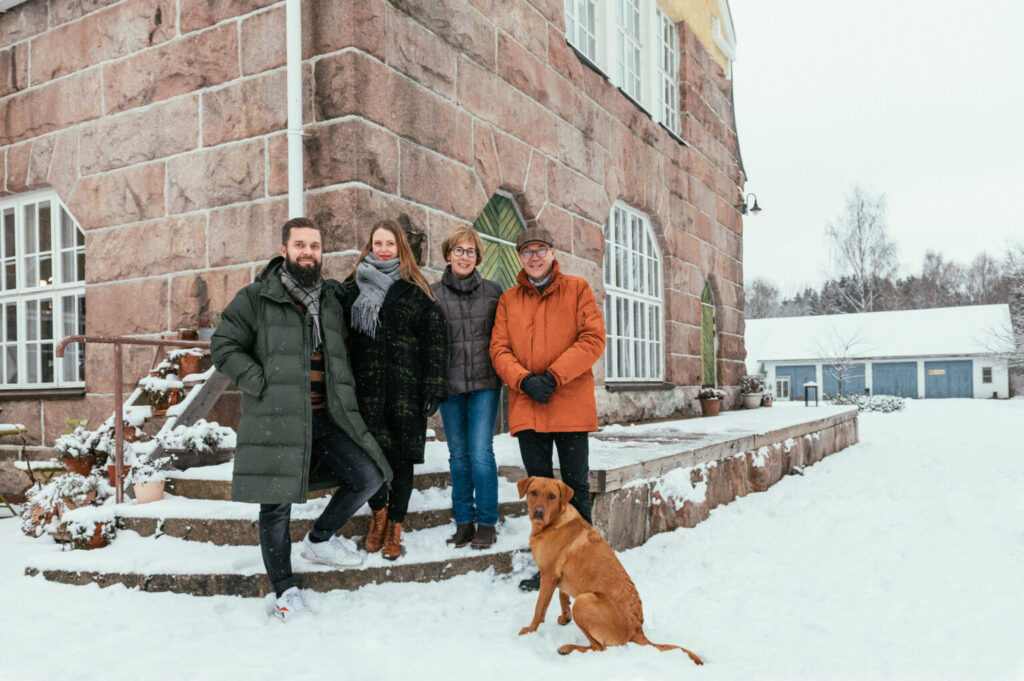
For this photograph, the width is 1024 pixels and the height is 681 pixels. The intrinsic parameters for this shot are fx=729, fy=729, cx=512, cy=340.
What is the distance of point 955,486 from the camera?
7.21 m

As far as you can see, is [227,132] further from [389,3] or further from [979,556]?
[979,556]

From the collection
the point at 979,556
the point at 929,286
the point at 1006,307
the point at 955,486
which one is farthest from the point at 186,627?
the point at 929,286

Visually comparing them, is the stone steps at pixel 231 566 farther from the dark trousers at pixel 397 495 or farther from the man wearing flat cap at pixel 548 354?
the man wearing flat cap at pixel 548 354

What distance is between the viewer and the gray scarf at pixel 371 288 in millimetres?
3643

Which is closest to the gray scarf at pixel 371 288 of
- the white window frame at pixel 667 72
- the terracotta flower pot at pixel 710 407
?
the white window frame at pixel 667 72

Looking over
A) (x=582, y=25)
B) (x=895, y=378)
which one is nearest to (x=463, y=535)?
(x=582, y=25)

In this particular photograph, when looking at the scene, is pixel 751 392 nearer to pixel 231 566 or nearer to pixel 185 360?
pixel 185 360

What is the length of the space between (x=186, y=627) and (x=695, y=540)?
319cm

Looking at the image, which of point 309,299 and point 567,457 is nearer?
point 309,299

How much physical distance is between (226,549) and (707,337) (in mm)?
9467

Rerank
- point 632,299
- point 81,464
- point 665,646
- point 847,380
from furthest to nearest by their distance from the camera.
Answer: point 847,380 < point 632,299 < point 81,464 < point 665,646

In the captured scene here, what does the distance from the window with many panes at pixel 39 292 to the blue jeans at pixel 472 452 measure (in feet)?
14.5

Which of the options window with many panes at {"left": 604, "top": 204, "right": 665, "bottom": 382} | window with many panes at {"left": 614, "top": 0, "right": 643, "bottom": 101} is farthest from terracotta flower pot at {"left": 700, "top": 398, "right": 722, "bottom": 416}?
window with many panes at {"left": 614, "top": 0, "right": 643, "bottom": 101}

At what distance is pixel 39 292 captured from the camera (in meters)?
6.86
